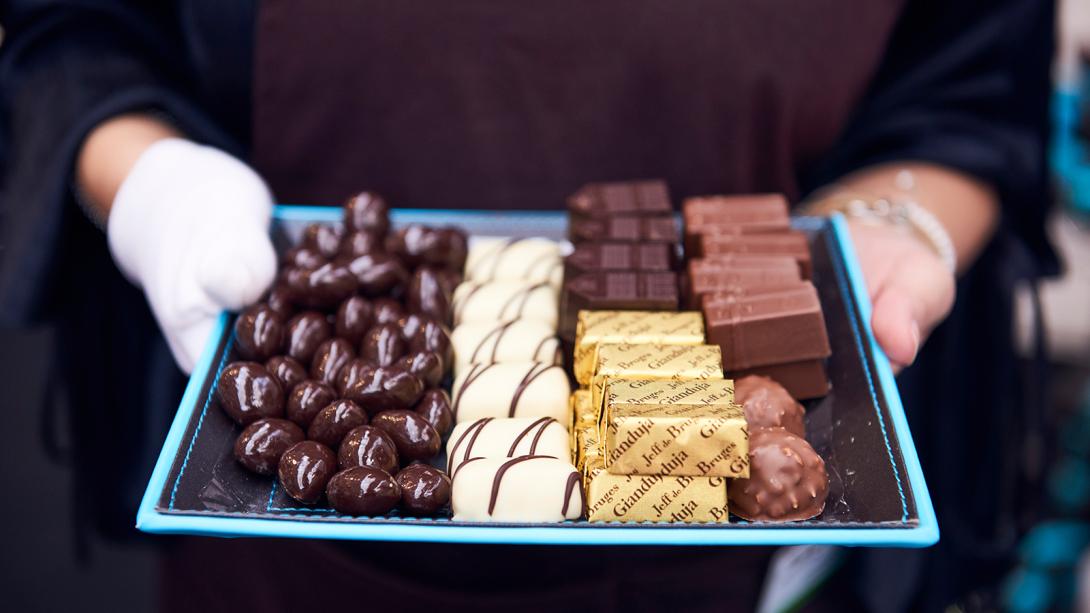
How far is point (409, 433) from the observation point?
130 cm

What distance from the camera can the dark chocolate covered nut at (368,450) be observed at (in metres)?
A: 1.24

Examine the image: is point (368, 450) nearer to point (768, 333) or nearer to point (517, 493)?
point (517, 493)

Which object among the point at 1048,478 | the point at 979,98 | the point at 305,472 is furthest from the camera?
the point at 1048,478

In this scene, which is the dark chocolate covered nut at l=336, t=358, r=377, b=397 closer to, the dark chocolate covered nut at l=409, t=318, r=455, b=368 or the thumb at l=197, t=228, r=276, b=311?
the dark chocolate covered nut at l=409, t=318, r=455, b=368

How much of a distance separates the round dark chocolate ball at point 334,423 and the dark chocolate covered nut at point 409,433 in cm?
4

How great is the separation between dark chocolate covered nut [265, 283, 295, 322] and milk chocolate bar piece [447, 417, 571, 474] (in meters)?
0.36

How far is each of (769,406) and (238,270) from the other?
0.86 metres

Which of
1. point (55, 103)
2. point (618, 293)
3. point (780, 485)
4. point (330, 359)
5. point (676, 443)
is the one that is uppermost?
point (55, 103)

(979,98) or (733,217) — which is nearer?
(733,217)

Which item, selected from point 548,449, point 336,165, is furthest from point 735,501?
point 336,165

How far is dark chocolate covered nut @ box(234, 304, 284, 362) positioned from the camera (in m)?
1.39

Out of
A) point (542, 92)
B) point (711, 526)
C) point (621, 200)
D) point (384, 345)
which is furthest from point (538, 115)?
point (711, 526)

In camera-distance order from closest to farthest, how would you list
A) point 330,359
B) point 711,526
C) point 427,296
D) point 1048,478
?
point 711,526, point 330,359, point 427,296, point 1048,478

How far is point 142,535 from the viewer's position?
1915mm
